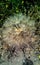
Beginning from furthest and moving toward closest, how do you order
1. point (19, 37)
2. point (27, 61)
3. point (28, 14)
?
point (28, 14), point (19, 37), point (27, 61)

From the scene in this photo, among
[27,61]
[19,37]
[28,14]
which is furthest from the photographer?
[28,14]

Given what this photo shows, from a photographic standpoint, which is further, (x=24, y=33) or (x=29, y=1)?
(x=29, y=1)

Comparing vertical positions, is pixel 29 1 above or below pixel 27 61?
above

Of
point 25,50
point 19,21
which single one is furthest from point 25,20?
point 25,50

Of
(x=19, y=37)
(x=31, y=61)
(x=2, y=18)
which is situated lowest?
(x=31, y=61)

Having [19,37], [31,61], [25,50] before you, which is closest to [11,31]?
[19,37]

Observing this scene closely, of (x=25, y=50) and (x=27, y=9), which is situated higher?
(x=27, y=9)

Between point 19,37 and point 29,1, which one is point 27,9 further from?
point 19,37

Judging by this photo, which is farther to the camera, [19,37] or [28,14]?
[28,14]

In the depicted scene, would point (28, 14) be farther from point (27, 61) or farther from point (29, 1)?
point (27, 61)
